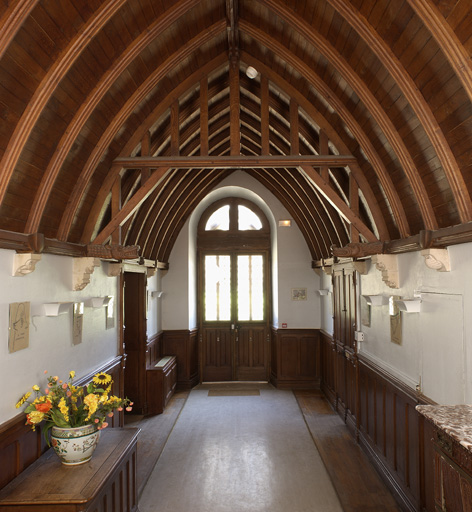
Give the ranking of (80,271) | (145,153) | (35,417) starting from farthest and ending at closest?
1. (145,153)
2. (80,271)
3. (35,417)

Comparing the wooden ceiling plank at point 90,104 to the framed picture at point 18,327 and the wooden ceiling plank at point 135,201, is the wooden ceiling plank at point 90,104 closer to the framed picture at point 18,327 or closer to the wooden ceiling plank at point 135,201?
the framed picture at point 18,327

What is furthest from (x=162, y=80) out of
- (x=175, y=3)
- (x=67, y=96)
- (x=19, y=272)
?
(x=19, y=272)

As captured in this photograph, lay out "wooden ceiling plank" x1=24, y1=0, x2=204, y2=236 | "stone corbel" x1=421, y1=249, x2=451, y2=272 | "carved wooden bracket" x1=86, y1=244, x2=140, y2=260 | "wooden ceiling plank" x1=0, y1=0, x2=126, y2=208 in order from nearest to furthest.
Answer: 1. "wooden ceiling plank" x1=0, y1=0, x2=126, y2=208
2. "stone corbel" x1=421, y1=249, x2=451, y2=272
3. "wooden ceiling plank" x1=24, y1=0, x2=204, y2=236
4. "carved wooden bracket" x1=86, y1=244, x2=140, y2=260

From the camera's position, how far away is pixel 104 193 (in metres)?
4.79

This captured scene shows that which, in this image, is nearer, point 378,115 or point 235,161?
point 378,115

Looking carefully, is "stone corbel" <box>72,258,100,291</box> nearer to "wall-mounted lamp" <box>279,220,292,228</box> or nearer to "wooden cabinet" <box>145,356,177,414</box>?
"wooden cabinet" <box>145,356,177,414</box>

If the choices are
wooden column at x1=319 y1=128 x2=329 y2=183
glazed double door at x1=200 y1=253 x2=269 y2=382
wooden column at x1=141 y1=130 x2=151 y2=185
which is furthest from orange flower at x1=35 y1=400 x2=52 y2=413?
glazed double door at x1=200 y1=253 x2=269 y2=382

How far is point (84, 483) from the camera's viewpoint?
3188 mm

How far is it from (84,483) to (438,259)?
329cm

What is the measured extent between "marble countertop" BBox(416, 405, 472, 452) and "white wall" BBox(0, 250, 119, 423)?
2.99 m

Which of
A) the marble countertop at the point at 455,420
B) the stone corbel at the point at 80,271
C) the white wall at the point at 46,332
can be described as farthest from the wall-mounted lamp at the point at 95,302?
the marble countertop at the point at 455,420

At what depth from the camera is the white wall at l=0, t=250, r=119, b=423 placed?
3.33 metres

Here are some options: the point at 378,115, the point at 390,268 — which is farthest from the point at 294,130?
the point at 390,268

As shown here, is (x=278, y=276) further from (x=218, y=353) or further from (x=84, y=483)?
(x=84, y=483)
